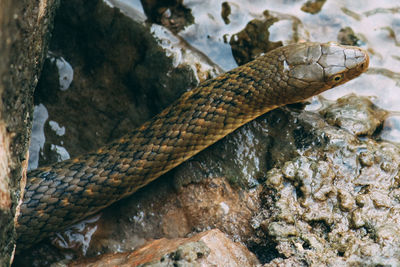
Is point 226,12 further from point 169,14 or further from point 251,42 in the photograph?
point 169,14

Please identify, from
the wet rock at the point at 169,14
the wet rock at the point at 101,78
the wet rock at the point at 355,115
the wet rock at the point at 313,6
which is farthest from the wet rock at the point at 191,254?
the wet rock at the point at 313,6

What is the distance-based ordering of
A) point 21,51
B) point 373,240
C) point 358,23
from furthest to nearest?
point 358,23 → point 373,240 → point 21,51

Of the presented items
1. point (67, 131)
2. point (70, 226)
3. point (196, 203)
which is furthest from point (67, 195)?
point (196, 203)

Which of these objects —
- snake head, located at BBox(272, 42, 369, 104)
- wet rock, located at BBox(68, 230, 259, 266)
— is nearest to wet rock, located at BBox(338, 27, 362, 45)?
snake head, located at BBox(272, 42, 369, 104)

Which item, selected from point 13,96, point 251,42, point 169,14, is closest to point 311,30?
point 251,42

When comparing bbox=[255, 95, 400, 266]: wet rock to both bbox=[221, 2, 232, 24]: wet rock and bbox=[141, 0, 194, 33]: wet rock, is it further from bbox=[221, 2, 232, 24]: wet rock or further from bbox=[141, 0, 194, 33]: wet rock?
bbox=[141, 0, 194, 33]: wet rock

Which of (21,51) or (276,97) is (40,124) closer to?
(21,51)
